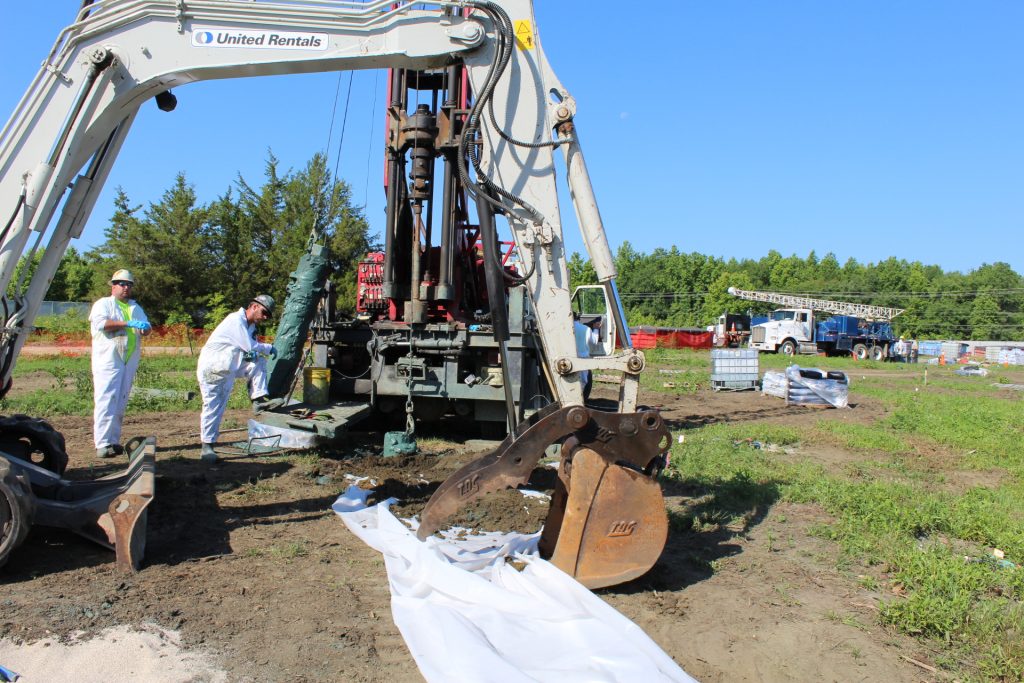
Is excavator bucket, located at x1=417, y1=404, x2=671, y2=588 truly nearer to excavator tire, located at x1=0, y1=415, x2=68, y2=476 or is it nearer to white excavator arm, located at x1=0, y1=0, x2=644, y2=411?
white excavator arm, located at x1=0, y1=0, x2=644, y2=411

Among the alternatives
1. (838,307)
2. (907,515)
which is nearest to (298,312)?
(907,515)

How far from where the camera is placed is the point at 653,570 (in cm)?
450

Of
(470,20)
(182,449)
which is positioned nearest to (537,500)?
(470,20)

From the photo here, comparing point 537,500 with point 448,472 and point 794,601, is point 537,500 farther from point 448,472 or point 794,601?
point 794,601

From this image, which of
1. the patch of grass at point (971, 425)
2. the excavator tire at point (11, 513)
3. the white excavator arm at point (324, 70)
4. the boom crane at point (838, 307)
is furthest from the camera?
the boom crane at point (838, 307)

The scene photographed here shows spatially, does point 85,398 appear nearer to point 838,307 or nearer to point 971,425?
point 971,425

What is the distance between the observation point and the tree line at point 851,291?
70250mm

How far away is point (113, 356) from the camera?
7.00 metres

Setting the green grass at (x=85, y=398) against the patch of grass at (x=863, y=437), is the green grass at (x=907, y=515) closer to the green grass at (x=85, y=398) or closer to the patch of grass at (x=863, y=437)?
the patch of grass at (x=863, y=437)

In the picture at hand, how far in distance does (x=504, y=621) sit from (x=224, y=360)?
14.5 ft

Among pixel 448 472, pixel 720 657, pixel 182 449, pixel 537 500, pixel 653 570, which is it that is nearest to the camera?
pixel 720 657

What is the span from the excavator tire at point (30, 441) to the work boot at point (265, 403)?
6.95ft

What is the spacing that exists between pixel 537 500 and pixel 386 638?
246 centimetres

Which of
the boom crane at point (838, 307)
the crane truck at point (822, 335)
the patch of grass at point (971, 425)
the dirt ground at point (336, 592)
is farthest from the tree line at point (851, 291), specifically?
the dirt ground at point (336, 592)
